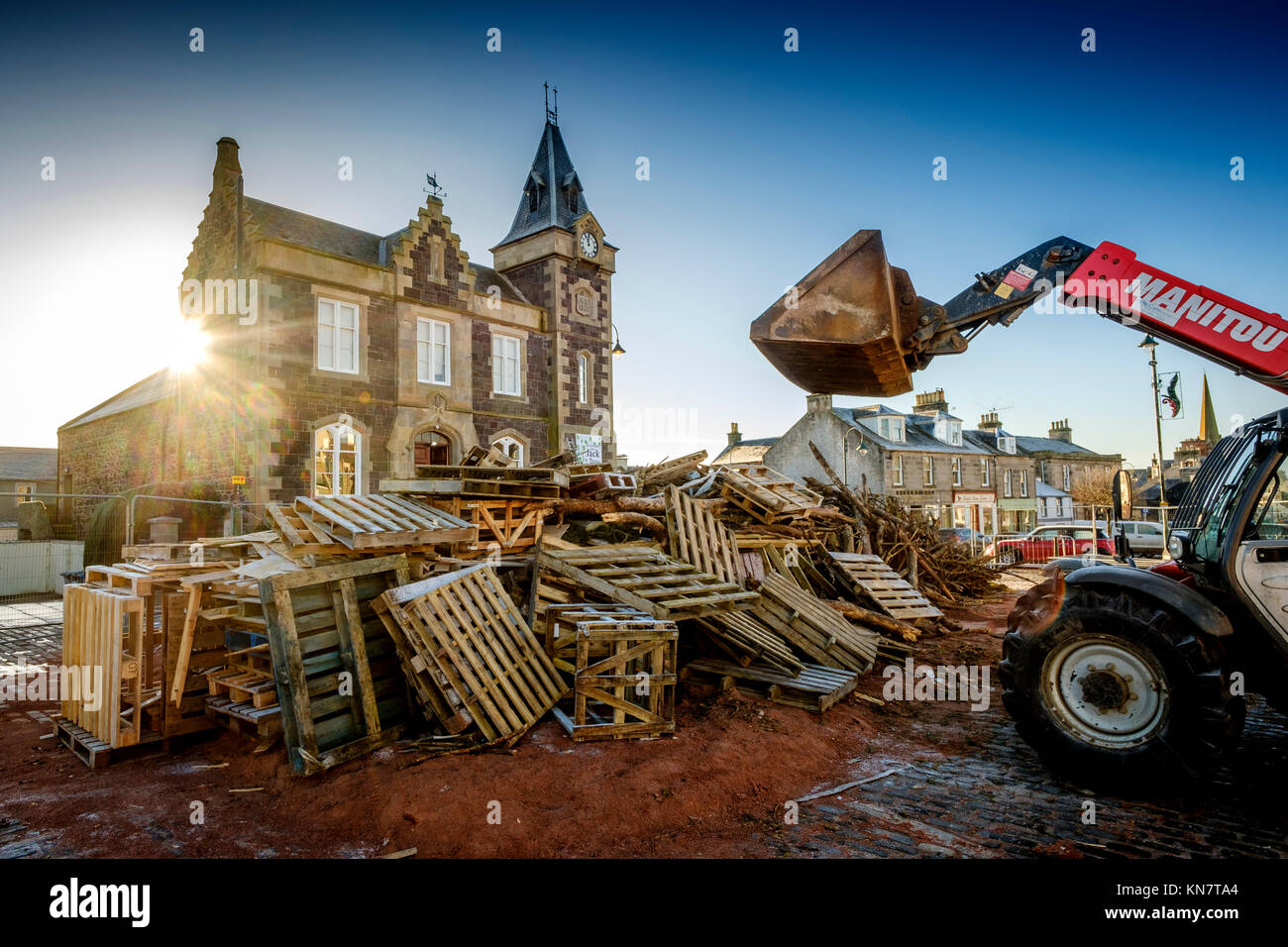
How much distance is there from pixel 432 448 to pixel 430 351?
2.59 m

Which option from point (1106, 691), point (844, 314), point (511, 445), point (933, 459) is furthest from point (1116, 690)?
point (933, 459)

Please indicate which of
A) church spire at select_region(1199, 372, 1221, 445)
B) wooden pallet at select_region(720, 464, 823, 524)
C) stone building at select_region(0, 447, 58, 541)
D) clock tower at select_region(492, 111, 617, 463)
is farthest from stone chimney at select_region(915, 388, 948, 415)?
stone building at select_region(0, 447, 58, 541)

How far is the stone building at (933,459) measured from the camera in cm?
3500

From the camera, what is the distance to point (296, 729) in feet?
17.6

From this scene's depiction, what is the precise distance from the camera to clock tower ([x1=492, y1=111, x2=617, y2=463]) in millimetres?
21172

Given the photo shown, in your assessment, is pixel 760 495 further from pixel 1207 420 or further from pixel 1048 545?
pixel 1207 420

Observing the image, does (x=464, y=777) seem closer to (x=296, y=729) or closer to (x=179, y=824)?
(x=296, y=729)

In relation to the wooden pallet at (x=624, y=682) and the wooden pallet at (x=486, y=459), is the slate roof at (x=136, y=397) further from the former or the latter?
the wooden pallet at (x=624, y=682)

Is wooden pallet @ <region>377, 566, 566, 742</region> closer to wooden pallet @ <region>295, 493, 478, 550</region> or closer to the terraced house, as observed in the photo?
wooden pallet @ <region>295, 493, 478, 550</region>

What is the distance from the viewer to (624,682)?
19.4ft

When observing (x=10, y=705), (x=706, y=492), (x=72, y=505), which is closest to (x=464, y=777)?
(x=10, y=705)

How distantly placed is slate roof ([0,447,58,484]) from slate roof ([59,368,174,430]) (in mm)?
16448

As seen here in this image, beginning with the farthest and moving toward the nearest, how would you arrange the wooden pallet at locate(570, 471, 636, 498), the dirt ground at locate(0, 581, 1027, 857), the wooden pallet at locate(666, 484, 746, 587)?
the wooden pallet at locate(570, 471, 636, 498) < the wooden pallet at locate(666, 484, 746, 587) < the dirt ground at locate(0, 581, 1027, 857)
